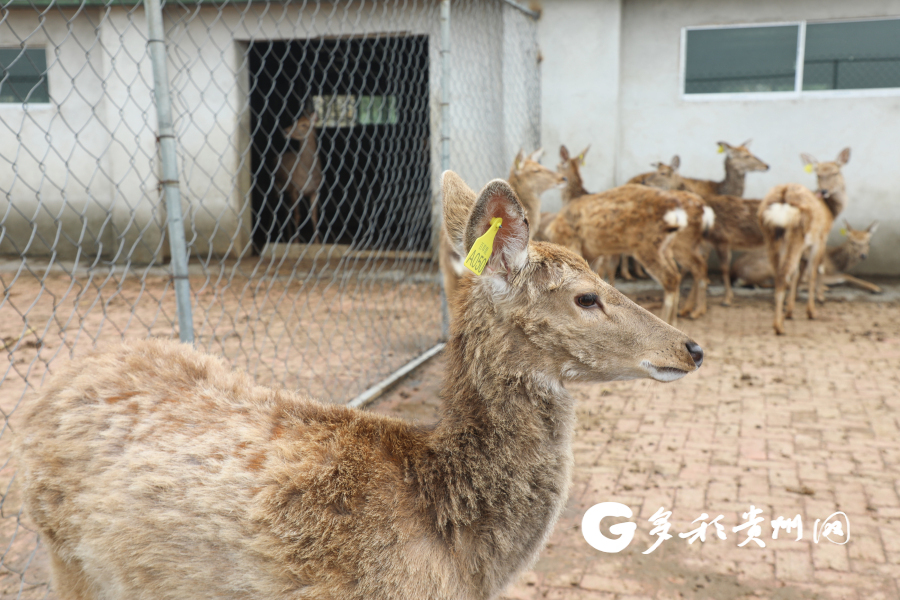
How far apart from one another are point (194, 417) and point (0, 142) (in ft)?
31.8

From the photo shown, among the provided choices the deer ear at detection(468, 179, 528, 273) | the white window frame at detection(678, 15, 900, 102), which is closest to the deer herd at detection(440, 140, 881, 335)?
the white window frame at detection(678, 15, 900, 102)

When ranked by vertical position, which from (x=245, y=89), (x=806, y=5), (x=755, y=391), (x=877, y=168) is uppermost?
(x=806, y=5)

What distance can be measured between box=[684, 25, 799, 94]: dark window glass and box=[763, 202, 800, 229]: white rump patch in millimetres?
3164

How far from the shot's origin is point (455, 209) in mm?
2404

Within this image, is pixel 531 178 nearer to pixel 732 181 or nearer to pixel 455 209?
pixel 732 181

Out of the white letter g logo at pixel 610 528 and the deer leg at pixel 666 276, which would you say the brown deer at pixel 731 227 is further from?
the white letter g logo at pixel 610 528

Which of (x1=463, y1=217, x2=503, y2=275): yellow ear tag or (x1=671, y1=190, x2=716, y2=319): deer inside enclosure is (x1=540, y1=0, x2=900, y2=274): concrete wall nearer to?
(x1=671, y1=190, x2=716, y2=319): deer inside enclosure

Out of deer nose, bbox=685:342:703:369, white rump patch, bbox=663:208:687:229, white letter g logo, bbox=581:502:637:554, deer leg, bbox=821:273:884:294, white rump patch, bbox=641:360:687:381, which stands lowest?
deer leg, bbox=821:273:884:294

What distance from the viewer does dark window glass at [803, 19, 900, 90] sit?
9.88 m

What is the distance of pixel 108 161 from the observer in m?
11.2

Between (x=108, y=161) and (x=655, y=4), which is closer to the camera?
(x=655, y=4)

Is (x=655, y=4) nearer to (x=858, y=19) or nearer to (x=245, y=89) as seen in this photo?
(x=858, y=19)

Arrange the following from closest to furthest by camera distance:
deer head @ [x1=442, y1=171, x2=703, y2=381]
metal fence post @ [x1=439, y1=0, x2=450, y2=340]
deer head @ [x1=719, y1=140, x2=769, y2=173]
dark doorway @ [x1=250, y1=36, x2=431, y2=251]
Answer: deer head @ [x1=442, y1=171, x2=703, y2=381]
metal fence post @ [x1=439, y1=0, x2=450, y2=340]
deer head @ [x1=719, y1=140, x2=769, y2=173]
dark doorway @ [x1=250, y1=36, x2=431, y2=251]

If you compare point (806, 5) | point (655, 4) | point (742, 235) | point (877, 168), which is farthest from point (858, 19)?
→ point (742, 235)
